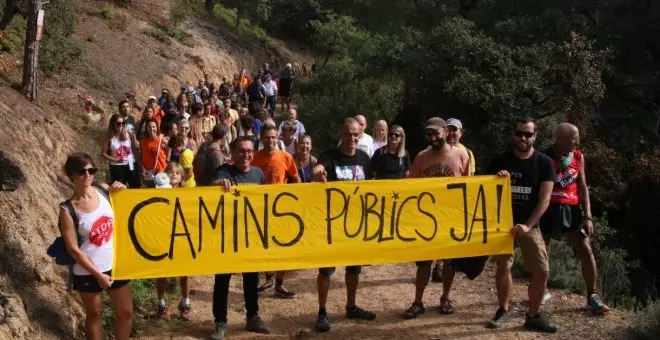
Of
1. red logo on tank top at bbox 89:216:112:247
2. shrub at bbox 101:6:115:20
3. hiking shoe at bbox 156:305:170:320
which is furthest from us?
shrub at bbox 101:6:115:20

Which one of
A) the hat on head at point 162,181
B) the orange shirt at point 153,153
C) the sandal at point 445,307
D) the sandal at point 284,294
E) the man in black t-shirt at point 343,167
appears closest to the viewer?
the man in black t-shirt at point 343,167

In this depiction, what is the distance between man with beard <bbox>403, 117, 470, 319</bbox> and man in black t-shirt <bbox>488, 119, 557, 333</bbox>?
0.42m

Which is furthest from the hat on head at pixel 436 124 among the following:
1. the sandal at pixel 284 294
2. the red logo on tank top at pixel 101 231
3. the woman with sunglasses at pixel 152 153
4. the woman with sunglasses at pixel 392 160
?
the woman with sunglasses at pixel 152 153

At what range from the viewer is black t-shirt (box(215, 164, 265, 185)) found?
255 inches

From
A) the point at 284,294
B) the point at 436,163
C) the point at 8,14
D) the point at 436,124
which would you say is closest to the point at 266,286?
the point at 284,294

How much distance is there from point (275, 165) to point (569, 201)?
2948mm

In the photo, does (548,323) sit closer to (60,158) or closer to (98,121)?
(60,158)

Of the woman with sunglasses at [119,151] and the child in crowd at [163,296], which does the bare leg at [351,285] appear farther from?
the woman with sunglasses at [119,151]

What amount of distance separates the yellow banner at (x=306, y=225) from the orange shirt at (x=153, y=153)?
142 inches

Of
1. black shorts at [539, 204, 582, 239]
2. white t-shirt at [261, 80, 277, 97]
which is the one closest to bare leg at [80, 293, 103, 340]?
black shorts at [539, 204, 582, 239]

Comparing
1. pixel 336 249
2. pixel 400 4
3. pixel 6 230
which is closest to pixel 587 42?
pixel 400 4

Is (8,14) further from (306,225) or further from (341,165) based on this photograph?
(306,225)

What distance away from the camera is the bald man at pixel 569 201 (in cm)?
709

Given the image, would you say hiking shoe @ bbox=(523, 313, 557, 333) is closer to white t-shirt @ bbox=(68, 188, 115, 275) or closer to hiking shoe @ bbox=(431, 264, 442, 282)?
hiking shoe @ bbox=(431, 264, 442, 282)
